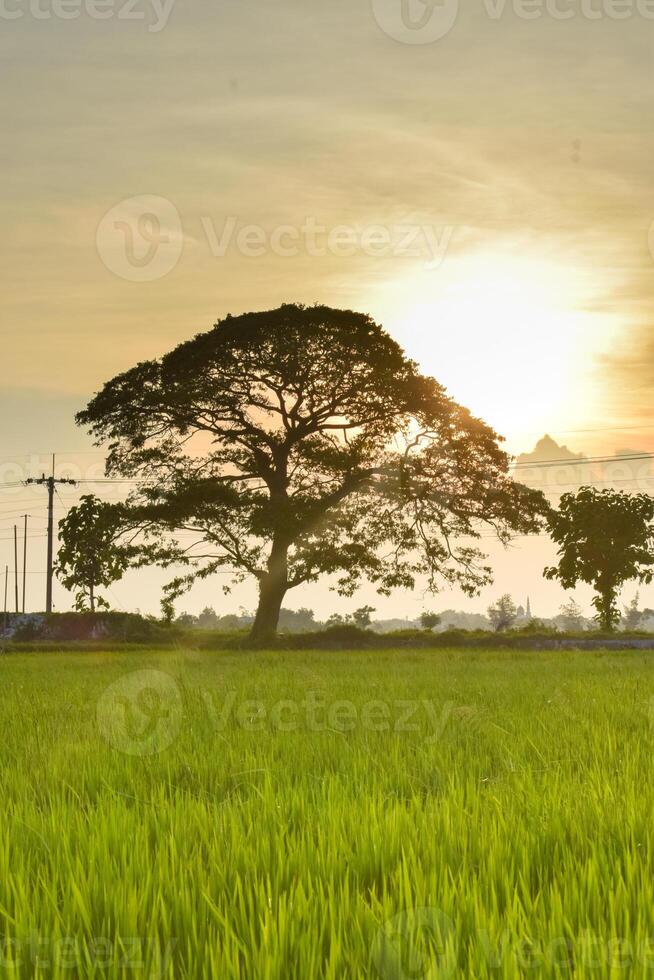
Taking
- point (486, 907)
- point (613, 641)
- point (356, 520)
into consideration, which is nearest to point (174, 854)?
point (486, 907)

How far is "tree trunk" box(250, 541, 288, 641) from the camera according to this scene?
3744cm

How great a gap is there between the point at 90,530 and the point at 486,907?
121ft

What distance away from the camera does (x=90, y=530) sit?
38.2m

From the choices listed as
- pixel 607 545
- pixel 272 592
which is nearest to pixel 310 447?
pixel 272 592

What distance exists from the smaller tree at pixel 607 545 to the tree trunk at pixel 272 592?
82.1 feet

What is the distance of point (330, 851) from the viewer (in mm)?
3617

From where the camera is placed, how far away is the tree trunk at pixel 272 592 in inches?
1474

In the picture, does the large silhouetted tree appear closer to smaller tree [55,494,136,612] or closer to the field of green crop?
smaller tree [55,494,136,612]

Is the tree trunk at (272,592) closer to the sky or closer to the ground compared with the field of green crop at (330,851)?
closer to the sky

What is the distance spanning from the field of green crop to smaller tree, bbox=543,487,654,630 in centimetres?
5029

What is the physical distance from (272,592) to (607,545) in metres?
27.5

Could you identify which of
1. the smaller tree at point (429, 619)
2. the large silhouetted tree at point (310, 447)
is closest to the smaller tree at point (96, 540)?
the large silhouetted tree at point (310, 447)

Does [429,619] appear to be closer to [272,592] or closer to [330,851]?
[272,592]

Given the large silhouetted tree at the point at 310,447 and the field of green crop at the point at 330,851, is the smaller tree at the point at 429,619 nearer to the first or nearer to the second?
the large silhouetted tree at the point at 310,447
